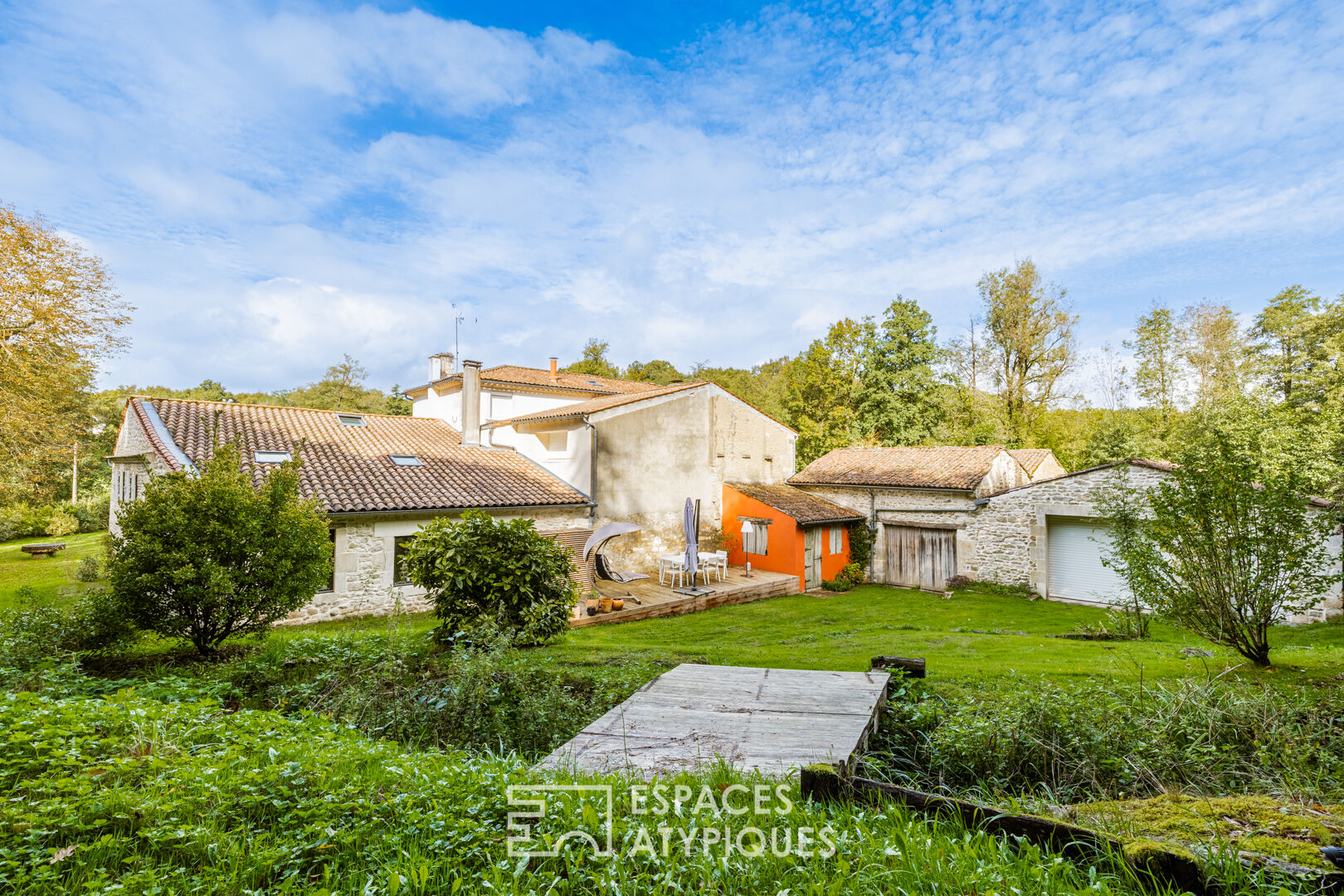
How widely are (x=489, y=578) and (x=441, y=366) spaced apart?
20.7m

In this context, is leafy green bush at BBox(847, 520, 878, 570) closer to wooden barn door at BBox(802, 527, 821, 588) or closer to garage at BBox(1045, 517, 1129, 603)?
wooden barn door at BBox(802, 527, 821, 588)

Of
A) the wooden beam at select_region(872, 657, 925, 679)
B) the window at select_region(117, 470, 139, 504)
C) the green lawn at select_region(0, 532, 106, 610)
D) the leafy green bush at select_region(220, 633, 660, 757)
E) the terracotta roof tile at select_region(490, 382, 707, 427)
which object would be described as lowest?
the green lawn at select_region(0, 532, 106, 610)

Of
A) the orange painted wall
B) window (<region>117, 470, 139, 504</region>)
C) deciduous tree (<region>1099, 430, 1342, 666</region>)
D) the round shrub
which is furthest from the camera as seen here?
the round shrub

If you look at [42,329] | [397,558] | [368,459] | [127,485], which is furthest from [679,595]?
[42,329]

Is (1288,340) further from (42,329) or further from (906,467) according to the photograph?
(42,329)

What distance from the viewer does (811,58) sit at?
1180cm

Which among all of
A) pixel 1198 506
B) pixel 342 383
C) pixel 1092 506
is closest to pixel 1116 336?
pixel 1092 506

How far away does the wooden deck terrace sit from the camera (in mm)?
12859

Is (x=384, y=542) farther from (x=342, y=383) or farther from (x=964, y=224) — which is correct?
(x=342, y=383)

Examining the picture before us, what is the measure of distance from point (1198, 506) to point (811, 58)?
35.4 feet

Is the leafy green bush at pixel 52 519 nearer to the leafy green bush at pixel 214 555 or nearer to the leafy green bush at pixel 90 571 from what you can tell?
the leafy green bush at pixel 90 571

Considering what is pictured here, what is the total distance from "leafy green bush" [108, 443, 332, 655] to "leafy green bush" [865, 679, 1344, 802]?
276 inches

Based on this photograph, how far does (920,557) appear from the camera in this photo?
1909cm

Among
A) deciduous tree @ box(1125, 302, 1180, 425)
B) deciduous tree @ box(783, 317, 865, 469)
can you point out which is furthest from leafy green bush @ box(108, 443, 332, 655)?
deciduous tree @ box(1125, 302, 1180, 425)
